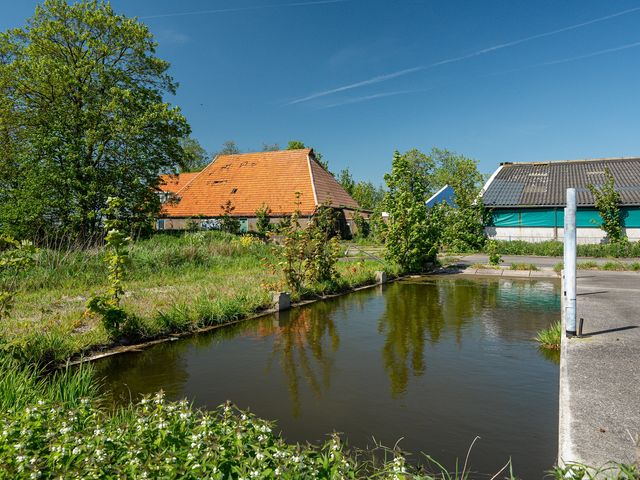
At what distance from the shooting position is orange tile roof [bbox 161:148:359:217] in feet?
108

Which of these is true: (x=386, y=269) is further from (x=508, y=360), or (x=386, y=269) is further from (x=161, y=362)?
(x=161, y=362)

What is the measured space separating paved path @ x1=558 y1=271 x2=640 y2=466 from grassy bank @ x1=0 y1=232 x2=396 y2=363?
642cm

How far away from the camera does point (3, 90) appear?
22.4 metres

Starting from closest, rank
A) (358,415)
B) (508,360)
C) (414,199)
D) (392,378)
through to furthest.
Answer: (358,415)
(392,378)
(508,360)
(414,199)

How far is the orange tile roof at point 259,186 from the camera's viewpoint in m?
32.9

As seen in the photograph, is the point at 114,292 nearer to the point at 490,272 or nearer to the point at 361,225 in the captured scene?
the point at 490,272

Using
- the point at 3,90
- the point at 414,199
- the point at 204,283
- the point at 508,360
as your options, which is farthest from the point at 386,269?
the point at 3,90

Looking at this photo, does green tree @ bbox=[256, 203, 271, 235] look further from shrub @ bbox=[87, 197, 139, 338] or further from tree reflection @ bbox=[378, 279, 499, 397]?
shrub @ bbox=[87, 197, 139, 338]

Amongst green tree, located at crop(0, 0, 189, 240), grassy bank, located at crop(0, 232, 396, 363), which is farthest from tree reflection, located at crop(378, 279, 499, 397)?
green tree, located at crop(0, 0, 189, 240)

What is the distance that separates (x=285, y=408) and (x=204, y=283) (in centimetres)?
775

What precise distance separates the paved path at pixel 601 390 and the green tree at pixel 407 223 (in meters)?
8.84

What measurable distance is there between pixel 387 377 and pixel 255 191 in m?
29.7

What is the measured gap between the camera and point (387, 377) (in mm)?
6250

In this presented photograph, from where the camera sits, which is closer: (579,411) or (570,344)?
(579,411)
